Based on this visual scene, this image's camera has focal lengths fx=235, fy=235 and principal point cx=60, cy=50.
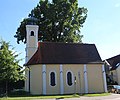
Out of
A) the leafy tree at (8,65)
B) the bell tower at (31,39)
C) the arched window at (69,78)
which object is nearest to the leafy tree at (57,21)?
the bell tower at (31,39)

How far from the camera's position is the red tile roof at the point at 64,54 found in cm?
3866

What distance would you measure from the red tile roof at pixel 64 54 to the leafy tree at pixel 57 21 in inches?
279

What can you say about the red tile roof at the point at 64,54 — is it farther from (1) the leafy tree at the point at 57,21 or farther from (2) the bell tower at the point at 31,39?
(1) the leafy tree at the point at 57,21

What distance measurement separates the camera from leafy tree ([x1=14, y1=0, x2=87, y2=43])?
48.4 meters

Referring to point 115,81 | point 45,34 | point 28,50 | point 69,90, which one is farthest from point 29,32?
point 115,81

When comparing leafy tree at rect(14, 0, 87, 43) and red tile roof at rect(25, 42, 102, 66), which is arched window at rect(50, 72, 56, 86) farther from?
leafy tree at rect(14, 0, 87, 43)

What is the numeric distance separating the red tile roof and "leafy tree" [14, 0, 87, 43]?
7086 mm

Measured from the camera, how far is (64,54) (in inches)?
1596

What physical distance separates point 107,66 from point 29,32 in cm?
2569

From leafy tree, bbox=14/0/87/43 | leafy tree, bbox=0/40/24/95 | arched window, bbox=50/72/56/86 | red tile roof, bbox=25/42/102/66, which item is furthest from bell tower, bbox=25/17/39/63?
leafy tree, bbox=0/40/24/95

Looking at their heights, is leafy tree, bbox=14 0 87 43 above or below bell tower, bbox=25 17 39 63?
above

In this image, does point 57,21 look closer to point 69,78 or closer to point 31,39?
point 31,39

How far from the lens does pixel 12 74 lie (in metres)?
27.2

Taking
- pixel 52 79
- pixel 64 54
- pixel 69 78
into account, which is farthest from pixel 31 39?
pixel 69 78
